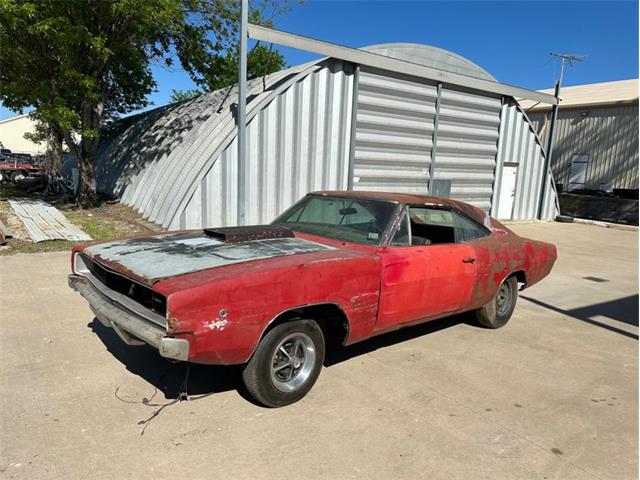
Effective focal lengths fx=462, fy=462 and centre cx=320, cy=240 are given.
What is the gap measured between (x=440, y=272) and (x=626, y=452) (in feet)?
6.10

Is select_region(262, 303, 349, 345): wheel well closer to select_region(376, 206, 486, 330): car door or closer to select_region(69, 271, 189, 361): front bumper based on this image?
select_region(376, 206, 486, 330): car door

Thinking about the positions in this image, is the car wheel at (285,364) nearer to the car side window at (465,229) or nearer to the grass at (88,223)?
the car side window at (465,229)

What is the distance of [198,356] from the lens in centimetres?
280

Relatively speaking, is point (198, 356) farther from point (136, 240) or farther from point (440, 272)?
point (440, 272)

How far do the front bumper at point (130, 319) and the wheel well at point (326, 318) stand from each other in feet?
2.16

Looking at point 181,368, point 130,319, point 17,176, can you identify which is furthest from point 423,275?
point 17,176

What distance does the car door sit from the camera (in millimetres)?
3820

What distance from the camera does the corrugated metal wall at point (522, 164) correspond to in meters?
16.0

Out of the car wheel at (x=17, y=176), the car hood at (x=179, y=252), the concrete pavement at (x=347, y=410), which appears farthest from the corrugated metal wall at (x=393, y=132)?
the car wheel at (x=17, y=176)

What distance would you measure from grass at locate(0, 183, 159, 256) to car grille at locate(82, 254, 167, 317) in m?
4.70

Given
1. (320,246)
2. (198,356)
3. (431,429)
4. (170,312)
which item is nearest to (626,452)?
(431,429)

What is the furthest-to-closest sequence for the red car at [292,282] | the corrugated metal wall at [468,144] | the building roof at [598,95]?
1. the building roof at [598,95]
2. the corrugated metal wall at [468,144]
3. the red car at [292,282]

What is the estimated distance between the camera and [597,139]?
23891mm

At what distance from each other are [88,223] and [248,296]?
30.9ft
